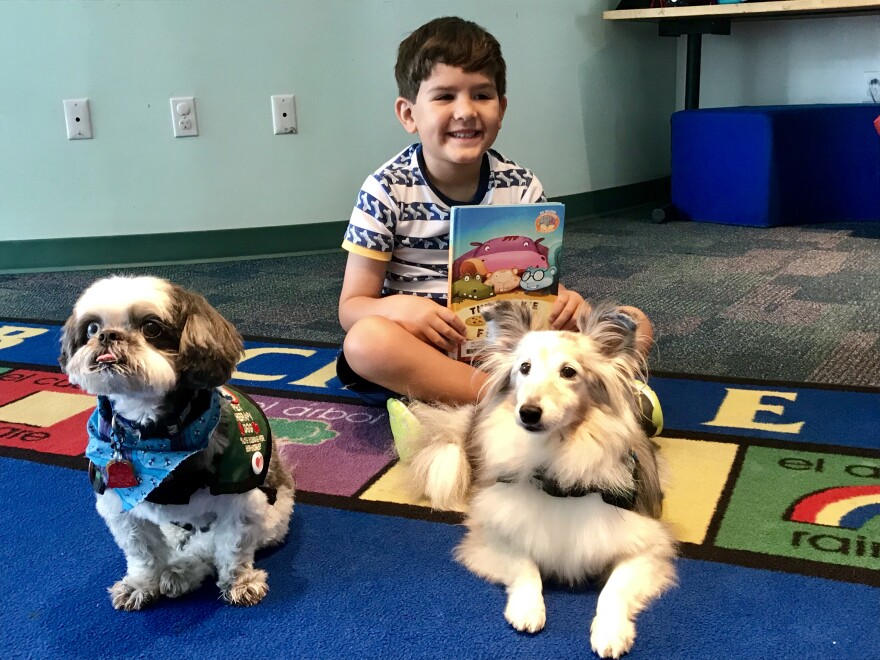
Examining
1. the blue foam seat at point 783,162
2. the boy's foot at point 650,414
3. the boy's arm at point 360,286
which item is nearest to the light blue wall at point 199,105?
the blue foam seat at point 783,162

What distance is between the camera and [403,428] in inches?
53.3

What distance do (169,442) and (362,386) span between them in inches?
26.7

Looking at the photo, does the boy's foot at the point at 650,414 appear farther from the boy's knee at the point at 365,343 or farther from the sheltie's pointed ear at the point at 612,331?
the boy's knee at the point at 365,343

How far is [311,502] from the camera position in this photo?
4.25ft

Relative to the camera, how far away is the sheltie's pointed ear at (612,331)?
1.08 metres

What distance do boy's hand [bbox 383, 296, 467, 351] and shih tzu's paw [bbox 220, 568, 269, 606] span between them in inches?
20.9

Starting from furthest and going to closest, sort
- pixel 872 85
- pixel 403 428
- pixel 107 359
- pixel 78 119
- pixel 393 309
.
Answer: pixel 872 85, pixel 78 119, pixel 393 309, pixel 403 428, pixel 107 359

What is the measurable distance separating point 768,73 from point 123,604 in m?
3.94

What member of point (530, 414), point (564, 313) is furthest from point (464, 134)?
point (530, 414)

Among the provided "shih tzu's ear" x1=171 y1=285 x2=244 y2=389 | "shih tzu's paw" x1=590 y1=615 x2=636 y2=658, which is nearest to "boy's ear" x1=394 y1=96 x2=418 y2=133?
"shih tzu's ear" x1=171 y1=285 x2=244 y2=389

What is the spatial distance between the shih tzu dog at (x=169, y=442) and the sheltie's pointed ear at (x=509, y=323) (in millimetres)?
344

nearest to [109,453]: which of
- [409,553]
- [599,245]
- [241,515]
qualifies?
[241,515]

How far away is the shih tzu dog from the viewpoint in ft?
2.99

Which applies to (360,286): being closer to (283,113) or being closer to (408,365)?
(408,365)
